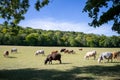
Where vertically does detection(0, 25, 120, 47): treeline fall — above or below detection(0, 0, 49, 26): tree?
below

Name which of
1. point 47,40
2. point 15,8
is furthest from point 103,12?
point 47,40

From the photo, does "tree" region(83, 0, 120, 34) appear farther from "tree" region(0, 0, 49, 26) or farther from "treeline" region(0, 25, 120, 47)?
"treeline" region(0, 25, 120, 47)

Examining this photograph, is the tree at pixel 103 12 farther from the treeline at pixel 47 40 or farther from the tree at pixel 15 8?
the treeline at pixel 47 40

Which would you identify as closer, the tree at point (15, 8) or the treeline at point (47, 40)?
the tree at point (15, 8)

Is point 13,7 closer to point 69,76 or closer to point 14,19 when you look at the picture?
point 14,19

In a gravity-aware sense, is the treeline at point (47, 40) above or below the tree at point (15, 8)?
below

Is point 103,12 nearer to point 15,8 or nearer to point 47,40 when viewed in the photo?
point 15,8

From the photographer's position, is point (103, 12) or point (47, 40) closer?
point (103, 12)

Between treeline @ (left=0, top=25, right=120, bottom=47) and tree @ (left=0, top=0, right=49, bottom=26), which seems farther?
treeline @ (left=0, top=25, right=120, bottom=47)

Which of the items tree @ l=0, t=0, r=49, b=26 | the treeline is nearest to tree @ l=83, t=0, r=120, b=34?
tree @ l=0, t=0, r=49, b=26

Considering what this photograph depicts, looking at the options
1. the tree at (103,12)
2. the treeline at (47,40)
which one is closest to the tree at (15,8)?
the tree at (103,12)

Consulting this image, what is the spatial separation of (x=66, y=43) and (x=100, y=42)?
24005 mm

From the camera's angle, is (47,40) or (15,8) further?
(47,40)

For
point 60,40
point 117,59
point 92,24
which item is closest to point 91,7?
point 92,24
